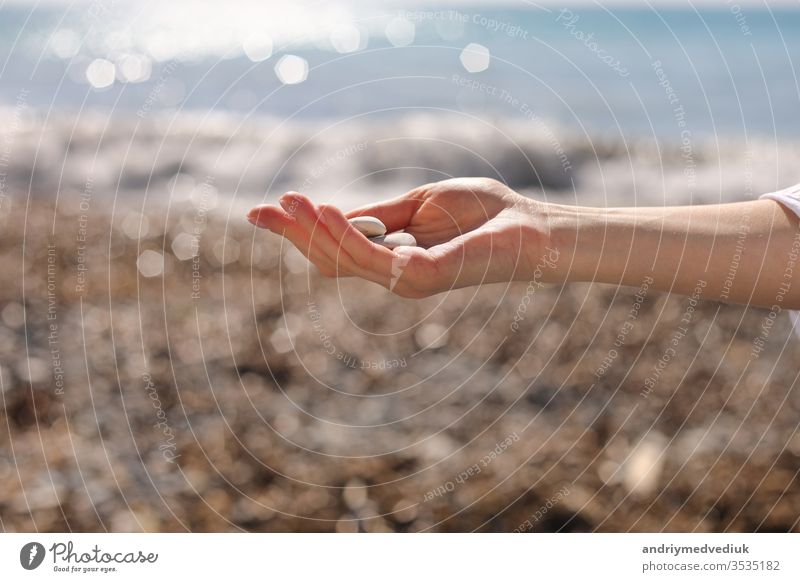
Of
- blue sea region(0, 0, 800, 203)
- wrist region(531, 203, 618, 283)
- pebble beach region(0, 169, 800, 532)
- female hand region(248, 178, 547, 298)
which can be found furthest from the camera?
blue sea region(0, 0, 800, 203)

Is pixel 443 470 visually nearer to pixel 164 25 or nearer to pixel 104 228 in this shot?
pixel 104 228

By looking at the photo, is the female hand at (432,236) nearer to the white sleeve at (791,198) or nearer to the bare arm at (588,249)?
the bare arm at (588,249)

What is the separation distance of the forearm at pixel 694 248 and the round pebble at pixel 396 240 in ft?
0.93

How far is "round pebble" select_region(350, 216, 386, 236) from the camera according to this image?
1.56 metres

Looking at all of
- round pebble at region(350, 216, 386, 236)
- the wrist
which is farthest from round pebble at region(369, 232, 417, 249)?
the wrist

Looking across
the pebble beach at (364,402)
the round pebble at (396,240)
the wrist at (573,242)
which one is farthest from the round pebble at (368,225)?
the pebble beach at (364,402)

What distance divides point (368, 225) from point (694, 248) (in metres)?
0.62

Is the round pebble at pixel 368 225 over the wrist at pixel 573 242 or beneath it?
over

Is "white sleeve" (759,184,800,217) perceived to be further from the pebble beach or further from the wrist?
the pebble beach

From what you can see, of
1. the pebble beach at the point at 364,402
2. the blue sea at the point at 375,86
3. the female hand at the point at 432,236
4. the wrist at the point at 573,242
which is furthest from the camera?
the blue sea at the point at 375,86

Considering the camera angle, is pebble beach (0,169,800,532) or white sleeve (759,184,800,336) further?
pebble beach (0,169,800,532)

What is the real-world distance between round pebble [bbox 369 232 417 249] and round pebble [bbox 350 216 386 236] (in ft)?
0.05

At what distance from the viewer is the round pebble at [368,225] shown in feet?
5.13

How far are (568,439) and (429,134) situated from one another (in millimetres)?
2907
